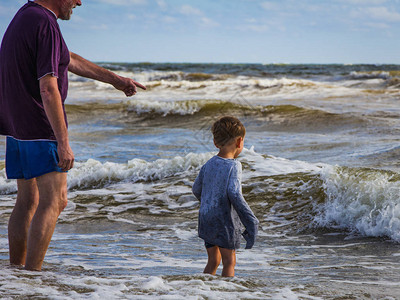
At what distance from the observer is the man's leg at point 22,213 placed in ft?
10.7

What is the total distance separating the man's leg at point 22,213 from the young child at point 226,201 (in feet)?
3.53

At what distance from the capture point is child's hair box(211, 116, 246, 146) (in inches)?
131

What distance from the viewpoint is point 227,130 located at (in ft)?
10.9

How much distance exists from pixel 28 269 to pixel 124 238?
2.01 m

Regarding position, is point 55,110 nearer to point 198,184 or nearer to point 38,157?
point 38,157

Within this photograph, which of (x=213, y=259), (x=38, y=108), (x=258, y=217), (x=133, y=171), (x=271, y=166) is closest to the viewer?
(x=38, y=108)

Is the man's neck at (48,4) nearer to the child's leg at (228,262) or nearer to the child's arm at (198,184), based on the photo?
the child's arm at (198,184)

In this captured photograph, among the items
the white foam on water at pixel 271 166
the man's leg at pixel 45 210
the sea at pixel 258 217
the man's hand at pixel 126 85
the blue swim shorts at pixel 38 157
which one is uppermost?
the man's hand at pixel 126 85

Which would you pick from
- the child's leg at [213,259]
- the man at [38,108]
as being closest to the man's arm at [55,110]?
the man at [38,108]

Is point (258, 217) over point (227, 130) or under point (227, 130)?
under

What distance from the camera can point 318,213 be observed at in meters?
5.59

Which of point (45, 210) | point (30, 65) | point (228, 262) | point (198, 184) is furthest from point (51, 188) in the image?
Result: point (228, 262)

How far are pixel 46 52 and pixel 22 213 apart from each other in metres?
1.06

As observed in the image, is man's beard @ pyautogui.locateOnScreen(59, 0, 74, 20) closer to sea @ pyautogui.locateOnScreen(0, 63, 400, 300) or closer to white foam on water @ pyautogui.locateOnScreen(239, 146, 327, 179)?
sea @ pyautogui.locateOnScreen(0, 63, 400, 300)
